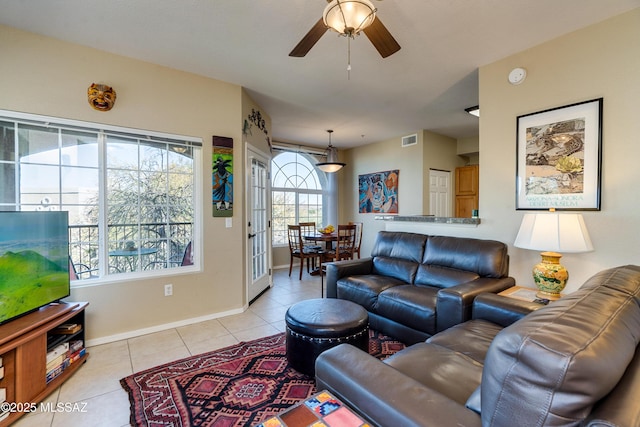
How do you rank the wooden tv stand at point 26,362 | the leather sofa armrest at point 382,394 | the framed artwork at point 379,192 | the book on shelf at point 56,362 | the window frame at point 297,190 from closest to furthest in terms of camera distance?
the leather sofa armrest at point 382,394
the wooden tv stand at point 26,362
the book on shelf at point 56,362
the framed artwork at point 379,192
the window frame at point 297,190

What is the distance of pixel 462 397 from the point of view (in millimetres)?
1178

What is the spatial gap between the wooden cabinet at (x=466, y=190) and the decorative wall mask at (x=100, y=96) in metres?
5.88

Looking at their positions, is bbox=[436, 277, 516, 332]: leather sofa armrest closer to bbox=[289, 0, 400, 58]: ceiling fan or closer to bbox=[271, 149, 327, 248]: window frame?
bbox=[289, 0, 400, 58]: ceiling fan

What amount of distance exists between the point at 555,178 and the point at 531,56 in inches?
45.1

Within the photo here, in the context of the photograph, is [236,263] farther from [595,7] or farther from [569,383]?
[595,7]

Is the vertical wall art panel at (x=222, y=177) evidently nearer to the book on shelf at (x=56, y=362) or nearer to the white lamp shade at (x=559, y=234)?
the book on shelf at (x=56, y=362)

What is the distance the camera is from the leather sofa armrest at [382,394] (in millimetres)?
870

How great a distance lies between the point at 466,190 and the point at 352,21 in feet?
16.9

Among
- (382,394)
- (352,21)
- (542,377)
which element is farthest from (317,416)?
(352,21)

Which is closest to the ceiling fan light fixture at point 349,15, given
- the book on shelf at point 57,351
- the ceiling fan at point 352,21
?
the ceiling fan at point 352,21

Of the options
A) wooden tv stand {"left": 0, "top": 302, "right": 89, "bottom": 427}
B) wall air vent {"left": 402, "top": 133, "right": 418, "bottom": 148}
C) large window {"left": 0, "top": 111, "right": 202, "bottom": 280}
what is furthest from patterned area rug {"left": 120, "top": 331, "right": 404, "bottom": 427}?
wall air vent {"left": 402, "top": 133, "right": 418, "bottom": 148}

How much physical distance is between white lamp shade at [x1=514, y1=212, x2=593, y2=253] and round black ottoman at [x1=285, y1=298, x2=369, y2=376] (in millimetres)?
1363

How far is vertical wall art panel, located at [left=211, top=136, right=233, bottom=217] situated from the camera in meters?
3.21

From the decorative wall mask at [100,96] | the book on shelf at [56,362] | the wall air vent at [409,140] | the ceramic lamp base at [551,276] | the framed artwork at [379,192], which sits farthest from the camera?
the framed artwork at [379,192]
